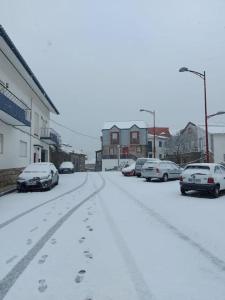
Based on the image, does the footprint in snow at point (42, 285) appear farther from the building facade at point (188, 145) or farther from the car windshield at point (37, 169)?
the building facade at point (188, 145)

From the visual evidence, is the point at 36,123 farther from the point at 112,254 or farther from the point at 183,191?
the point at 112,254

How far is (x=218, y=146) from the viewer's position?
5397cm

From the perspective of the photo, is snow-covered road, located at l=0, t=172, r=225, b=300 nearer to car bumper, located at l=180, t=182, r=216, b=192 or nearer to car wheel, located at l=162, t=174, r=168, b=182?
car bumper, located at l=180, t=182, r=216, b=192

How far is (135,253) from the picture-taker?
679cm

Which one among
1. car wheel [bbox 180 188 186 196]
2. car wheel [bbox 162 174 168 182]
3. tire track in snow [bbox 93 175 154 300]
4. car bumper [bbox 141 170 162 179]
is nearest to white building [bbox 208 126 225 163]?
car wheel [bbox 162 174 168 182]

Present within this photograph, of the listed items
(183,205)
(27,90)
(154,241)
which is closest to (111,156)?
(27,90)

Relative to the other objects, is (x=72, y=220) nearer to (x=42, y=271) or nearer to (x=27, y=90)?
(x=42, y=271)

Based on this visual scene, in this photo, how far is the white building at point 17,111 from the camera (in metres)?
22.5

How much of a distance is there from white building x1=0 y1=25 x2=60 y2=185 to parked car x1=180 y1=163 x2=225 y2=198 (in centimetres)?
971

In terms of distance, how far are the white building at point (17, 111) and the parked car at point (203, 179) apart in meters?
9.71

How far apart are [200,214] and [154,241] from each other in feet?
13.5

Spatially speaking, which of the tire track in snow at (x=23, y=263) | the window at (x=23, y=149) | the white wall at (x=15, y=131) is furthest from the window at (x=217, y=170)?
the window at (x=23, y=149)

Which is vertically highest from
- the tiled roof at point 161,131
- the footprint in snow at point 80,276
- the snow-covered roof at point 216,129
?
the tiled roof at point 161,131

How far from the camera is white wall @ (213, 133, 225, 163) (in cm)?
5391
